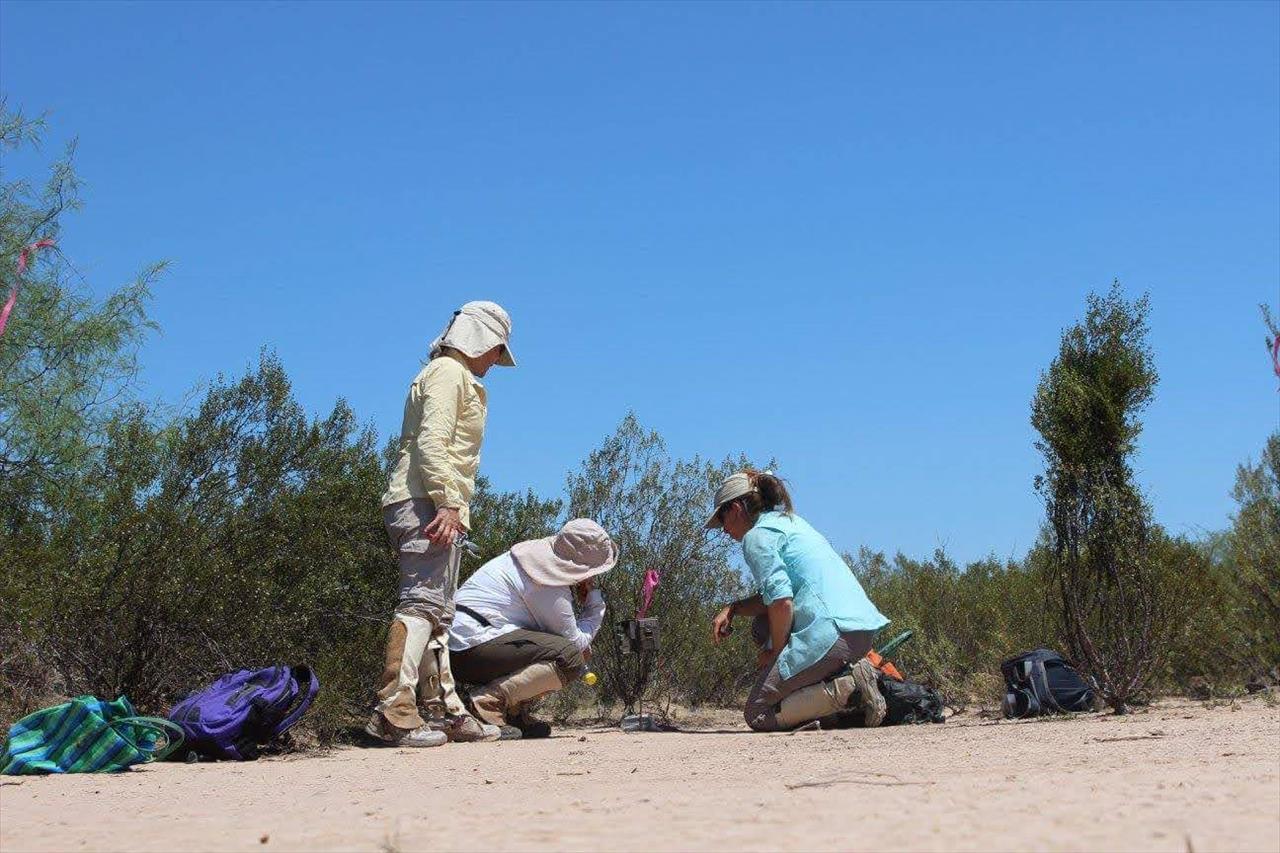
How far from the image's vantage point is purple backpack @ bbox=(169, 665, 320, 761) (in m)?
5.89

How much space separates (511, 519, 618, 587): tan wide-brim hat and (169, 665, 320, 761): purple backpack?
4.84 ft

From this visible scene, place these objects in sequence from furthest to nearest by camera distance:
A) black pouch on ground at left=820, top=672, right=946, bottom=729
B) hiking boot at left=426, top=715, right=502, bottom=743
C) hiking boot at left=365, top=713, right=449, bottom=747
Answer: black pouch on ground at left=820, top=672, right=946, bottom=729 < hiking boot at left=426, top=715, right=502, bottom=743 < hiking boot at left=365, top=713, right=449, bottom=747

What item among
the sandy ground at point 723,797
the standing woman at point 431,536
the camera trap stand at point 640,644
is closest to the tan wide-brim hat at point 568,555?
the standing woman at point 431,536

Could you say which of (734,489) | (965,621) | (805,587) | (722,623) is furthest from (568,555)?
(965,621)

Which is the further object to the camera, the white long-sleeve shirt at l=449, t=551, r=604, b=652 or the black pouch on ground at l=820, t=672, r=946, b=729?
the black pouch on ground at l=820, t=672, r=946, b=729

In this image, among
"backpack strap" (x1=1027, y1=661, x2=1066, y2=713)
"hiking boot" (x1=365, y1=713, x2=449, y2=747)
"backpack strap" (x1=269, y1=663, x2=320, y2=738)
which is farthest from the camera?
"backpack strap" (x1=1027, y1=661, x2=1066, y2=713)

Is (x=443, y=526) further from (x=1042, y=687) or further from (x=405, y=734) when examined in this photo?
(x=1042, y=687)

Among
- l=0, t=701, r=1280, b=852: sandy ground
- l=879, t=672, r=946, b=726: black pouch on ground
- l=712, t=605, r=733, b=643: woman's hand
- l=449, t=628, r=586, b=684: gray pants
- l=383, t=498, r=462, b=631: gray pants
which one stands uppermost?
l=383, t=498, r=462, b=631: gray pants

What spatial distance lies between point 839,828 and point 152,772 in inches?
129

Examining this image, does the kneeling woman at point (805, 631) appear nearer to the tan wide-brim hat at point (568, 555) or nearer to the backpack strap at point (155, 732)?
the tan wide-brim hat at point (568, 555)

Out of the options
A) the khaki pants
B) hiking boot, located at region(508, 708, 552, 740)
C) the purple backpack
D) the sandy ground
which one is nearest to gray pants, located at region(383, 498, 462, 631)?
the khaki pants

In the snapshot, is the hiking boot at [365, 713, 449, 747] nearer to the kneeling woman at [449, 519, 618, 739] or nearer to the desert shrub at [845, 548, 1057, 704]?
the kneeling woman at [449, 519, 618, 739]

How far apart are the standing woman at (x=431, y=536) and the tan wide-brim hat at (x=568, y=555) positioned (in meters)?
0.57

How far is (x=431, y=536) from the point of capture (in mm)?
6414
